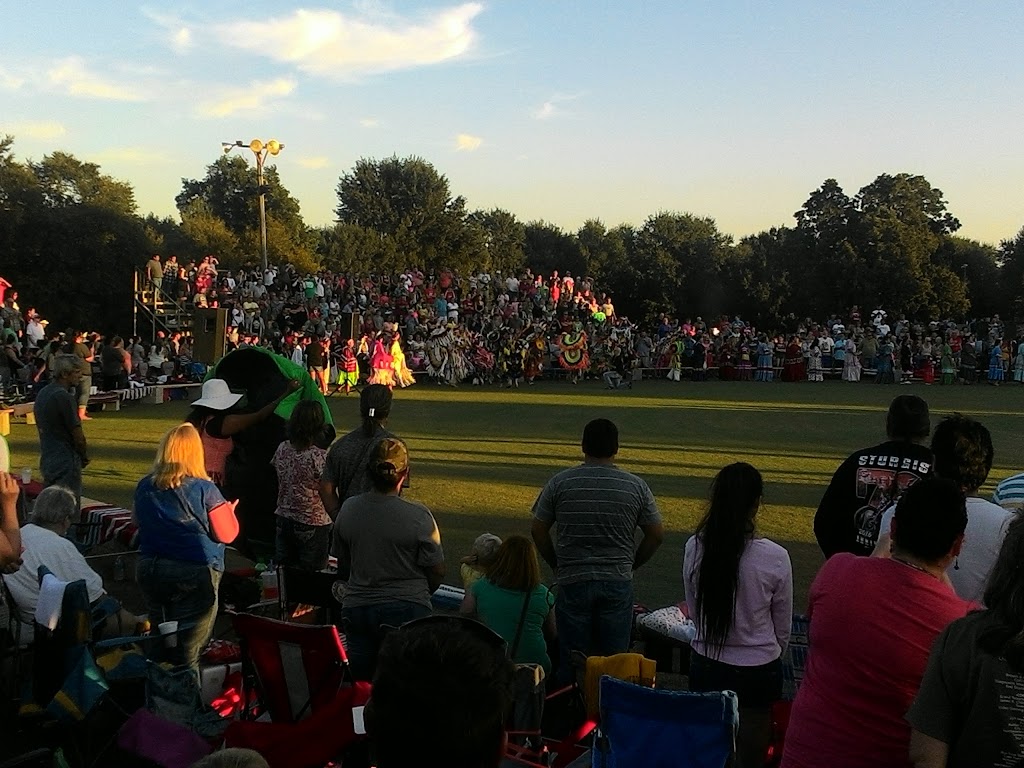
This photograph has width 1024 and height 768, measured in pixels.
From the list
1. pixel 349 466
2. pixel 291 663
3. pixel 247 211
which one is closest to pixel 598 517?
pixel 291 663

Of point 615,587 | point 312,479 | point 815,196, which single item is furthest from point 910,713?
point 815,196

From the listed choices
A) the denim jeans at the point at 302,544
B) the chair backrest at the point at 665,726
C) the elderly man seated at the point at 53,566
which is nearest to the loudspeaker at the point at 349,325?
the denim jeans at the point at 302,544

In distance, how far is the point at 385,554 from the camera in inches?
167

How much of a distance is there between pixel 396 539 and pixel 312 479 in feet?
6.75

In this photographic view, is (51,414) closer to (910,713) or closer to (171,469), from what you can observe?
(171,469)

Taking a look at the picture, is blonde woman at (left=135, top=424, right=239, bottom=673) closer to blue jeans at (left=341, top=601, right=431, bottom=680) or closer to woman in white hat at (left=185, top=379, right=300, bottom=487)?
blue jeans at (left=341, top=601, right=431, bottom=680)

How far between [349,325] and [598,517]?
21235mm

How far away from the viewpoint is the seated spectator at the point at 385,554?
4.23 meters

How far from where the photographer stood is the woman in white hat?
661cm

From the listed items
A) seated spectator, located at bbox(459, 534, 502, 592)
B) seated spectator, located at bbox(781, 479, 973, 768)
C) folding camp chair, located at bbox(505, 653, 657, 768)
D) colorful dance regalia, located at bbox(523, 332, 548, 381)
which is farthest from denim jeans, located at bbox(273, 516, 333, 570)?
colorful dance regalia, located at bbox(523, 332, 548, 381)

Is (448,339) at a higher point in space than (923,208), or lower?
lower

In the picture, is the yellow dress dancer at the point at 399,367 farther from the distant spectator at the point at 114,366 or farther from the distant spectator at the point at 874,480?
the distant spectator at the point at 874,480

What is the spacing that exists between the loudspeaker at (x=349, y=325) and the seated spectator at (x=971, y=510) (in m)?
20.9

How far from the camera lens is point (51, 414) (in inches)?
291
